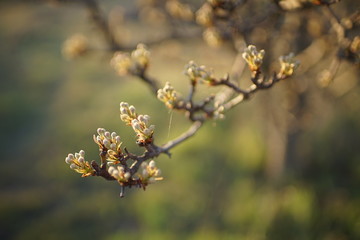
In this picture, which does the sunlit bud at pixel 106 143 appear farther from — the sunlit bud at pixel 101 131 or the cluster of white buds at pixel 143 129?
the cluster of white buds at pixel 143 129

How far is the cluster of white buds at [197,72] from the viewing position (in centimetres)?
280

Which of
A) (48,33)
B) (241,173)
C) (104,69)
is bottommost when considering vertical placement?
(241,173)

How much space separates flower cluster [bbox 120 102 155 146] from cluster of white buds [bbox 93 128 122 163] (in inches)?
6.6

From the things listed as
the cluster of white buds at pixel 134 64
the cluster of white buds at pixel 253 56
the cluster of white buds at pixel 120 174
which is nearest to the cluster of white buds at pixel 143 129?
the cluster of white buds at pixel 120 174

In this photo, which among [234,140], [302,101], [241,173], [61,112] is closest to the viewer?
[302,101]

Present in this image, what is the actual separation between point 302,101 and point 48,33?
14.9 m

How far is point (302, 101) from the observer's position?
20.2 ft

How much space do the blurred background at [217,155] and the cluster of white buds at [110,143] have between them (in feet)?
7.80

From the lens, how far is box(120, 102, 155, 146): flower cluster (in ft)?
7.59

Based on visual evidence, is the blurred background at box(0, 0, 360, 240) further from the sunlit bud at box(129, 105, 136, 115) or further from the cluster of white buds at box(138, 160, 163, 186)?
the cluster of white buds at box(138, 160, 163, 186)

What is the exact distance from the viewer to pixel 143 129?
7.80ft

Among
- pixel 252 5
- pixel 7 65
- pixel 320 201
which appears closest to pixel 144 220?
pixel 320 201

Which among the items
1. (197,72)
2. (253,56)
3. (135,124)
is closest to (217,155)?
(197,72)

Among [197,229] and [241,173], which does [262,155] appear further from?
[197,229]
